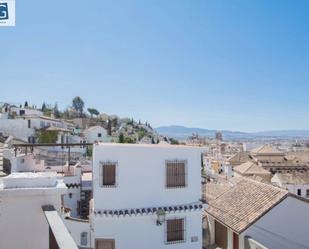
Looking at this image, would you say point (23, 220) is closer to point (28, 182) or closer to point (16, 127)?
point (28, 182)

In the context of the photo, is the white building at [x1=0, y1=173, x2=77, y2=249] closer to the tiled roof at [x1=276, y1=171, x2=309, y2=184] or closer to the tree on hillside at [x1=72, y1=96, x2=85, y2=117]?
the tiled roof at [x1=276, y1=171, x2=309, y2=184]

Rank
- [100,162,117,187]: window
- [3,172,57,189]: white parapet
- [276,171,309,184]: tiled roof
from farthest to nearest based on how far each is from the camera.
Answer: [276,171,309,184]: tiled roof
[100,162,117,187]: window
[3,172,57,189]: white parapet

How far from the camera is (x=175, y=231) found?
48.1 feet

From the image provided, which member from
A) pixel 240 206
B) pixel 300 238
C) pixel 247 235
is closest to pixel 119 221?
pixel 247 235

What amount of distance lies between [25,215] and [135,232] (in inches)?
407

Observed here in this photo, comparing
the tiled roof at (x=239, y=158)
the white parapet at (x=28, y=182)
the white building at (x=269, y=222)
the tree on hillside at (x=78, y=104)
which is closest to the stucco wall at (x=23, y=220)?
the white parapet at (x=28, y=182)

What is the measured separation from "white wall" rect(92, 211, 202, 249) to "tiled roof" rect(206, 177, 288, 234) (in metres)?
2.98

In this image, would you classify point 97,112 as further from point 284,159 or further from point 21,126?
point 284,159

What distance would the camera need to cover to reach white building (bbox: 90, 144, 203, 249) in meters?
13.8

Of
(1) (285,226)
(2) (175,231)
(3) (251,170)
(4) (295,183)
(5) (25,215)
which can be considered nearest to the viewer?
(5) (25,215)

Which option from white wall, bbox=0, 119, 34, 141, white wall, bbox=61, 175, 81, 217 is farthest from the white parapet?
white wall, bbox=0, 119, 34, 141

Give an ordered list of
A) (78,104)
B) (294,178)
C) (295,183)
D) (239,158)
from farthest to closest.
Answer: (78,104), (239,158), (294,178), (295,183)

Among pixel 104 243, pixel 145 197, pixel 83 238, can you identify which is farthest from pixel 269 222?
pixel 83 238

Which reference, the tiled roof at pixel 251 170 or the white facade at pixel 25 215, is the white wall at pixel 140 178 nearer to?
the white facade at pixel 25 215
